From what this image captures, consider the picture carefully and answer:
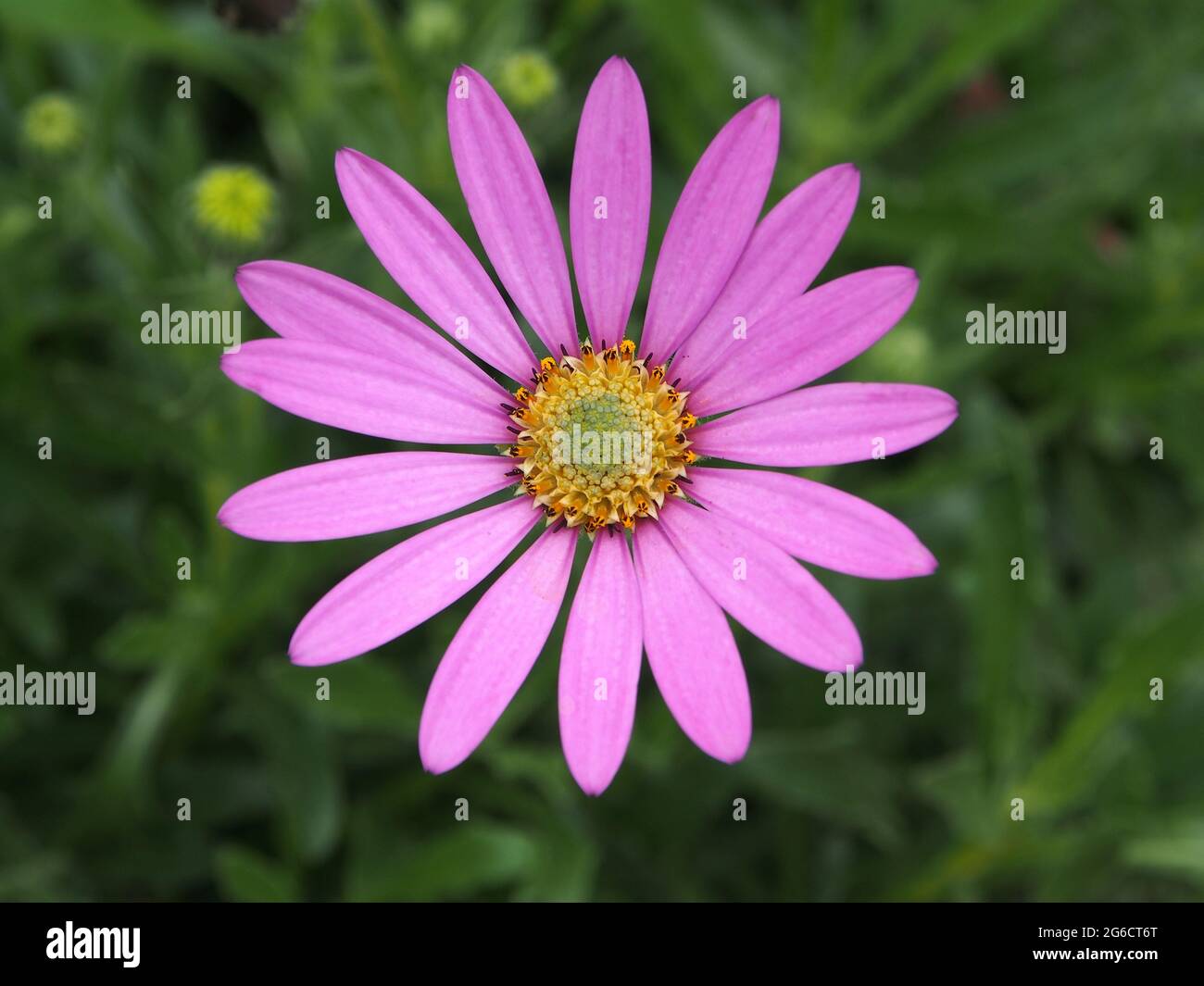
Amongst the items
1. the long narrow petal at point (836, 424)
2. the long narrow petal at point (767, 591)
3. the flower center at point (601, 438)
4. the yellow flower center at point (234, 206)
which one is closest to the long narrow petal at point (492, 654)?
the flower center at point (601, 438)

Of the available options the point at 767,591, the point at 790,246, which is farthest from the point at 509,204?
the point at 767,591

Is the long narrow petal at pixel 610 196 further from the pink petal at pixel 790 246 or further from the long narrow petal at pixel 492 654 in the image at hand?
the long narrow petal at pixel 492 654

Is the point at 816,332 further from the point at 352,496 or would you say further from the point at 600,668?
the point at 352,496

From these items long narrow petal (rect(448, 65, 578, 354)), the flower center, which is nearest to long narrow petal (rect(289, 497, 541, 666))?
the flower center

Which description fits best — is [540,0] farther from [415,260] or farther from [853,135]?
[415,260]

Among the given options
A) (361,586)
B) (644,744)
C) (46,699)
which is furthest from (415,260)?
(46,699)

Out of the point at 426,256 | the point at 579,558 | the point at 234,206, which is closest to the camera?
the point at 426,256

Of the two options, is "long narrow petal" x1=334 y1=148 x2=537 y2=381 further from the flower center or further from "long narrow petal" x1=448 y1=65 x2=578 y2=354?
the flower center
